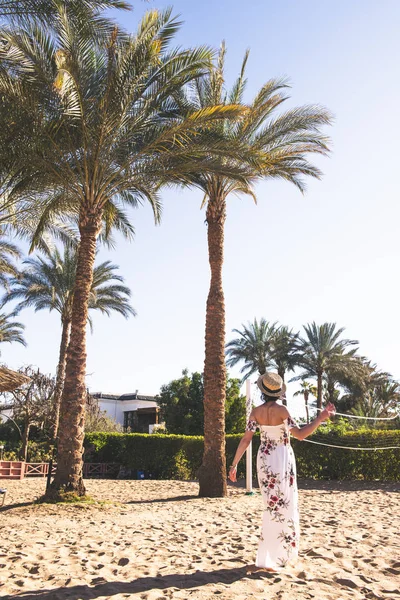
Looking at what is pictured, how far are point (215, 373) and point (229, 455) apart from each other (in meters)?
7.64

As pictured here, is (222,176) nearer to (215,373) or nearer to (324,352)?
(215,373)

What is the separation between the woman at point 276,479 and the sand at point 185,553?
20 centimetres

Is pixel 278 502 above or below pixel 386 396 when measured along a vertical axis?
below

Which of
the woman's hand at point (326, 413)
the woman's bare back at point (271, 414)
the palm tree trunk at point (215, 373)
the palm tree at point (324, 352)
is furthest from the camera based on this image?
the palm tree at point (324, 352)

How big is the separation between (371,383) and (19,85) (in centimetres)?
3486

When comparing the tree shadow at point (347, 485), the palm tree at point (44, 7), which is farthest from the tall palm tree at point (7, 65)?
the tree shadow at point (347, 485)

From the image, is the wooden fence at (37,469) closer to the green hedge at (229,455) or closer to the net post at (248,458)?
the green hedge at (229,455)

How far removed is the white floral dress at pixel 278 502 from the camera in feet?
15.3

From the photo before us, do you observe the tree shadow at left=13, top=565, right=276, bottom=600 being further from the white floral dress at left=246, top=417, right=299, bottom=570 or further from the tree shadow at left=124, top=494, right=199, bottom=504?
the tree shadow at left=124, top=494, right=199, bottom=504

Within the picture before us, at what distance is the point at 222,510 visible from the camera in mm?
9477

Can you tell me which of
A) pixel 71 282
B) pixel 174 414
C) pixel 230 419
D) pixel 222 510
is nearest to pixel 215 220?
pixel 222 510

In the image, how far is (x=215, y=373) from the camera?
41.0 ft

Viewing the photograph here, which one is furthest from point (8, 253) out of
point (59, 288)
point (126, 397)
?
point (126, 397)

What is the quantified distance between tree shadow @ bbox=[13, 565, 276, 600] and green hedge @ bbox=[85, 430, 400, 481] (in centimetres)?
1206
